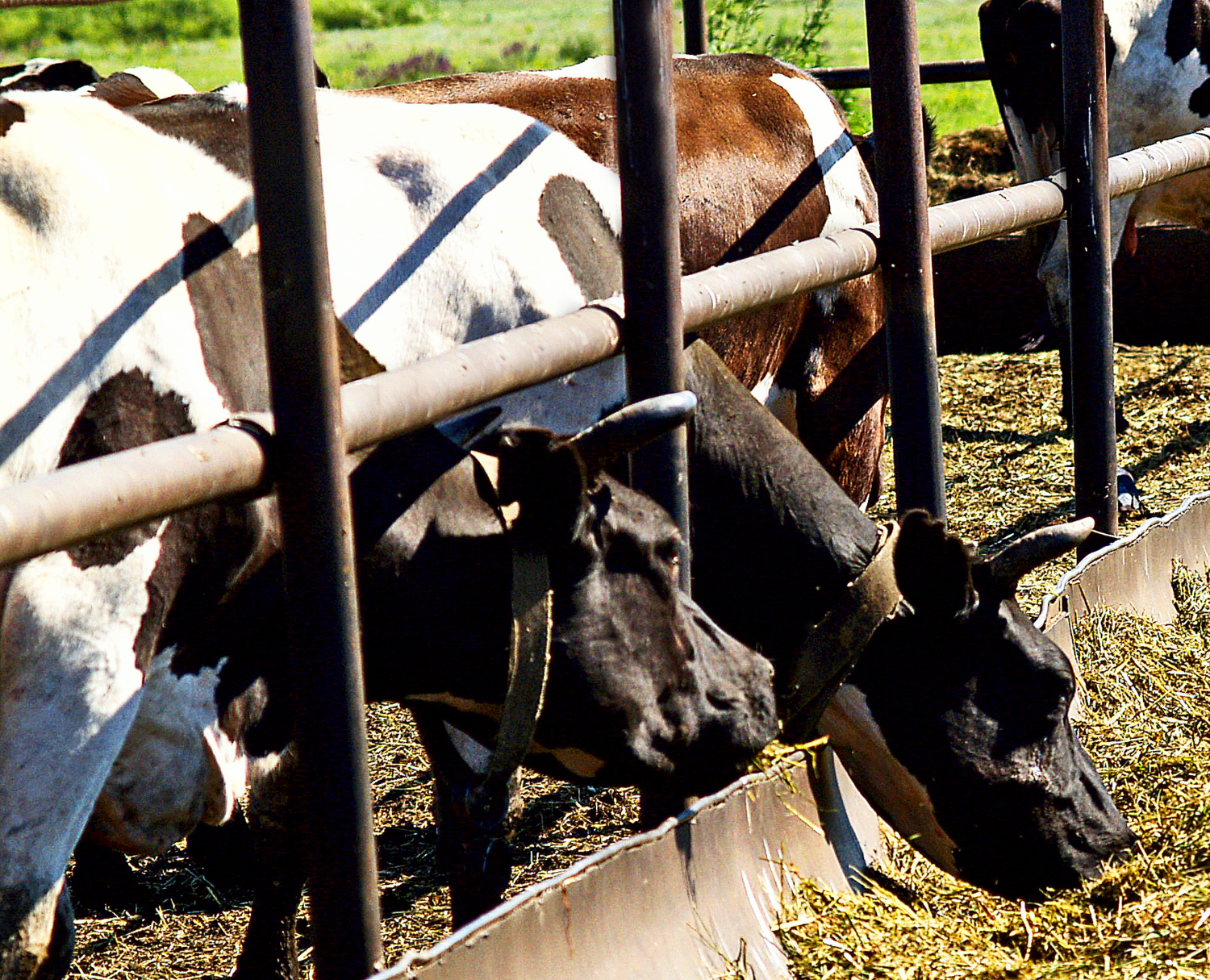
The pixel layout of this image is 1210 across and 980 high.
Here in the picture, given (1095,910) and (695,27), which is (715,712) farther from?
(695,27)

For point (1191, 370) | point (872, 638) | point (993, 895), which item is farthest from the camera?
point (1191, 370)

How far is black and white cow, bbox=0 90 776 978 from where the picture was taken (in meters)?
2.31

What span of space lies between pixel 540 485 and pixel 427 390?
1.09 ft

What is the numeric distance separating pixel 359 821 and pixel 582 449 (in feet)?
2.28

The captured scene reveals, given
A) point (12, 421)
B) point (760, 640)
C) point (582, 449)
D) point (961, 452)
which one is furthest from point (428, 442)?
point (961, 452)

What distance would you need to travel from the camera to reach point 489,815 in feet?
8.70

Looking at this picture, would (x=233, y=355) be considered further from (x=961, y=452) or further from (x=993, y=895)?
(x=961, y=452)

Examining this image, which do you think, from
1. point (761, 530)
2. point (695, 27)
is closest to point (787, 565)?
point (761, 530)

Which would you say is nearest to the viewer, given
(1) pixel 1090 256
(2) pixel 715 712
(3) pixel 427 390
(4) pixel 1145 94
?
(3) pixel 427 390

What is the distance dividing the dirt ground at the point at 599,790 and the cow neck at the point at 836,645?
0.82 m

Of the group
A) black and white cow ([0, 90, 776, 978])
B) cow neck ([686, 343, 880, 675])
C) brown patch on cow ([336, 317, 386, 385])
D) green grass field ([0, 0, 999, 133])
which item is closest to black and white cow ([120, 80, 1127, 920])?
cow neck ([686, 343, 880, 675])

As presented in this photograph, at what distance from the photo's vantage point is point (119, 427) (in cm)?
243

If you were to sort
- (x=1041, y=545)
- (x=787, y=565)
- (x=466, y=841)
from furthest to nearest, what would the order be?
(x=466, y=841) < (x=787, y=565) < (x=1041, y=545)

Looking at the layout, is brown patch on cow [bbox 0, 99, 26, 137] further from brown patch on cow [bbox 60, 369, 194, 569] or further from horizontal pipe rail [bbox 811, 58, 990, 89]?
horizontal pipe rail [bbox 811, 58, 990, 89]
